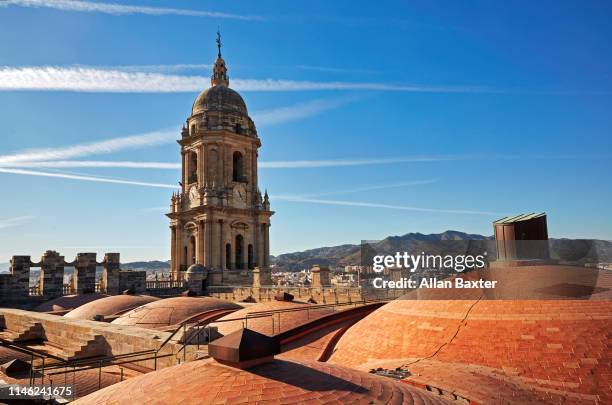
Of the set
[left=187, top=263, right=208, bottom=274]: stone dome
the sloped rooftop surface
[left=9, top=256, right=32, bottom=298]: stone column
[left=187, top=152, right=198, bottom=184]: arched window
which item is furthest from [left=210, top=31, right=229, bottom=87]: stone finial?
the sloped rooftop surface

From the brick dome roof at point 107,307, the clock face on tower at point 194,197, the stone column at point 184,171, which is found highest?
the stone column at point 184,171

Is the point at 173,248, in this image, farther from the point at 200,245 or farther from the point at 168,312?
the point at 168,312

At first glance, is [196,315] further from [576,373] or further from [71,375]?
[576,373]

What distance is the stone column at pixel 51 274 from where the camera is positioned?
30.2 meters

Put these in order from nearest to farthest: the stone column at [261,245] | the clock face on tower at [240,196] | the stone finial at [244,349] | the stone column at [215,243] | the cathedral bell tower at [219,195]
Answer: the stone finial at [244,349]
the stone column at [215,243]
the cathedral bell tower at [219,195]
the clock face on tower at [240,196]
the stone column at [261,245]

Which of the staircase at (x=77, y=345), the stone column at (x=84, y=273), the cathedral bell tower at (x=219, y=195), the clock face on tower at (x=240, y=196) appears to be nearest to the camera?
the staircase at (x=77, y=345)

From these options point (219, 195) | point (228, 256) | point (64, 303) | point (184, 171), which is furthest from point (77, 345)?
point (184, 171)

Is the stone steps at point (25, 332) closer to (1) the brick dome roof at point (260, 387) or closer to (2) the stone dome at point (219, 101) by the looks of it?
(1) the brick dome roof at point (260, 387)

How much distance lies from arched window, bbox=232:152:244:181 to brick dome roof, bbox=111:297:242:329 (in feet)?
80.1

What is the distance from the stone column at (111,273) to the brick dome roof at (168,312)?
14.5 m

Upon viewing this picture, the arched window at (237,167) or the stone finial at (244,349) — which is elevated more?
the arched window at (237,167)

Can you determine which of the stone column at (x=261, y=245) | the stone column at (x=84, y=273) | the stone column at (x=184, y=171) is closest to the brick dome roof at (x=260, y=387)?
the stone column at (x=84, y=273)

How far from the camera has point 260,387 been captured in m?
4.74

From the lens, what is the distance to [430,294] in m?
11.9
